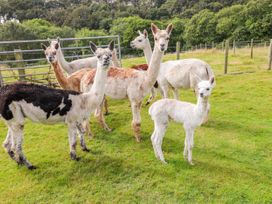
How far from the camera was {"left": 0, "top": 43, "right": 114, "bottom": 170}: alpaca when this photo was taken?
3816 mm

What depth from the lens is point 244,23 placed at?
39.0 m

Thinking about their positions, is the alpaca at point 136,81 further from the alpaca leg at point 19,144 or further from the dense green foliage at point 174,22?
the dense green foliage at point 174,22

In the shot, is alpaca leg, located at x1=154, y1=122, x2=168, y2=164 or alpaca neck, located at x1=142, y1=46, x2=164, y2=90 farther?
alpaca neck, located at x1=142, y1=46, x2=164, y2=90

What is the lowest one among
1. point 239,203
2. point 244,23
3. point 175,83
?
point 239,203

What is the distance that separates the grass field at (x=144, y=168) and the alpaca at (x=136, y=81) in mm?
740

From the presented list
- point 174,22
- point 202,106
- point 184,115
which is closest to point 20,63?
point 184,115

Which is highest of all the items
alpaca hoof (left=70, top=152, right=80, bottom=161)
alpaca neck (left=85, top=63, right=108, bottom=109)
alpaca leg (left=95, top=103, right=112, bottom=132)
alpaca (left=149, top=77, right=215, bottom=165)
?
alpaca neck (left=85, top=63, right=108, bottom=109)

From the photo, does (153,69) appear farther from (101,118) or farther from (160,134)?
(101,118)

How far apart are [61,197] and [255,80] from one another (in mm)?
9078

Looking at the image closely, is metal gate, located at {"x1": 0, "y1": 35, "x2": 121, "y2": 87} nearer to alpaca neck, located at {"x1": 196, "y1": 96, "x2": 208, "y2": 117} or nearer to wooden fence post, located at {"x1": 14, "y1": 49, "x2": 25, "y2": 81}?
wooden fence post, located at {"x1": 14, "y1": 49, "x2": 25, "y2": 81}

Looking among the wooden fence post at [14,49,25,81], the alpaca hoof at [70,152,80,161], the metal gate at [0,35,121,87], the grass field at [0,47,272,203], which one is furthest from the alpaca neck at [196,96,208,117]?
the wooden fence post at [14,49,25,81]

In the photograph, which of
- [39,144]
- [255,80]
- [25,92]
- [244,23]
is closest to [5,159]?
[39,144]

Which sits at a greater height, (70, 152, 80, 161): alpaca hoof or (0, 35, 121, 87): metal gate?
(0, 35, 121, 87): metal gate

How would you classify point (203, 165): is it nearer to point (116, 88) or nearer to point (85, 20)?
point (116, 88)
